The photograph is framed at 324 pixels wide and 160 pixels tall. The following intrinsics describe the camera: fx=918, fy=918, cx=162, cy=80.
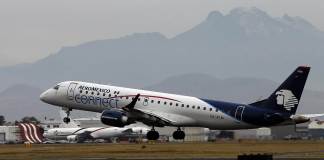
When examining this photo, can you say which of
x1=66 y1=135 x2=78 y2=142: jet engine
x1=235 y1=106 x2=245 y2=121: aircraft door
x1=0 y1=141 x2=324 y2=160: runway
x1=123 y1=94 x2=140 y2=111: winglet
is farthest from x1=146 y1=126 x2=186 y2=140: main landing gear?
x1=66 y1=135 x2=78 y2=142: jet engine

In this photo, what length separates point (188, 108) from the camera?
92.5 m

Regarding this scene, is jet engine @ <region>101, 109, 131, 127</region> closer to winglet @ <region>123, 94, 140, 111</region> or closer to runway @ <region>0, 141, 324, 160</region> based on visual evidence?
winglet @ <region>123, 94, 140, 111</region>

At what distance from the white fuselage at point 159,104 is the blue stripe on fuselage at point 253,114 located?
440 millimetres

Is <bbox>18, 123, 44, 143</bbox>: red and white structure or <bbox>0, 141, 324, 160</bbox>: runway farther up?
<bbox>18, 123, 44, 143</bbox>: red and white structure

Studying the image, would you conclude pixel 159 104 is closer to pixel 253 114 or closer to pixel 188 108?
pixel 188 108

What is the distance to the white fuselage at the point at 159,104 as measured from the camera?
92000mm

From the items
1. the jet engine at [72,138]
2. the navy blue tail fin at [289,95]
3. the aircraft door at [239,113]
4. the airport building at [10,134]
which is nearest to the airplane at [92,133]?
the jet engine at [72,138]

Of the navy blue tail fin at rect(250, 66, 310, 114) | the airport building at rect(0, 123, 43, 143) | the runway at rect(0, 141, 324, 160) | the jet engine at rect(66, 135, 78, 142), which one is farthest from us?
the airport building at rect(0, 123, 43, 143)

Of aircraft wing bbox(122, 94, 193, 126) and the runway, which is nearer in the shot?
aircraft wing bbox(122, 94, 193, 126)

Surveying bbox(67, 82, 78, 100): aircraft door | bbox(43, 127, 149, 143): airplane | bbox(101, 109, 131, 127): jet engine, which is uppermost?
bbox(43, 127, 149, 143): airplane

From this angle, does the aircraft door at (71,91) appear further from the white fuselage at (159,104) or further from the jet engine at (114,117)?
the jet engine at (114,117)

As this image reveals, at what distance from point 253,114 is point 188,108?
659 centimetres

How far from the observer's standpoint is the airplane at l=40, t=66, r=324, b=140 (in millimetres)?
91062

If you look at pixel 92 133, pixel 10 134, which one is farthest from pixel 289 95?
pixel 10 134
